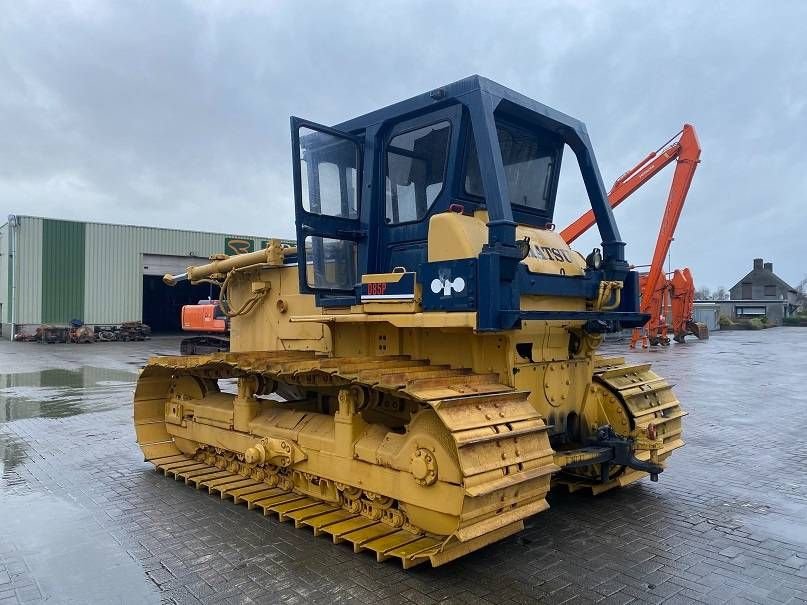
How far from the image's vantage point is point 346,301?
5.71 meters

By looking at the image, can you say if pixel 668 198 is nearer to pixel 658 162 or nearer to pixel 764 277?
pixel 658 162

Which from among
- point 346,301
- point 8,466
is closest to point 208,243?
point 8,466

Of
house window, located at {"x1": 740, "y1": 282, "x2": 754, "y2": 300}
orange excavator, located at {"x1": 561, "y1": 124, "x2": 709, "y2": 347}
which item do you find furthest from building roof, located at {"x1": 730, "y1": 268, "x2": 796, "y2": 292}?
orange excavator, located at {"x1": 561, "y1": 124, "x2": 709, "y2": 347}

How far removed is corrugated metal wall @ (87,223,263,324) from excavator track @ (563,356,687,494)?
32998mm

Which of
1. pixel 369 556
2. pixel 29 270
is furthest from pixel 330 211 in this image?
pixel 29 270

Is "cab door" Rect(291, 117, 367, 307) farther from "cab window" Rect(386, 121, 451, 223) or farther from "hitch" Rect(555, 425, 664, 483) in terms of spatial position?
"hitch" Rect(555, 425, 664, 483)

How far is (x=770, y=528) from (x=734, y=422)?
5760 millimetres

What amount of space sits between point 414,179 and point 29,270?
107 feet

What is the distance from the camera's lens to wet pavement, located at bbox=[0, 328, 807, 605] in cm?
418

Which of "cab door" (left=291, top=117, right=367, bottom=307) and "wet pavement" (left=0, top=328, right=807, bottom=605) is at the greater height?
"cab door" (left=291, top=117, right=367, bottom=307)

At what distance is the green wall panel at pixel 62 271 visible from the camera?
32781mm

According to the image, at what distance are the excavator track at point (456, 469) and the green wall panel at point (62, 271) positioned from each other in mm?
31009

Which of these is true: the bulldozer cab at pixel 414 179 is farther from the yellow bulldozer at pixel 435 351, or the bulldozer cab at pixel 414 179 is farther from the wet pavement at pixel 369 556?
the wet pavement at pixel 369 556

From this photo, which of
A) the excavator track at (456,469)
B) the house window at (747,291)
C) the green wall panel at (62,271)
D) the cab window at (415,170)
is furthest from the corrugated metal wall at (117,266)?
the house window at (747,291)
